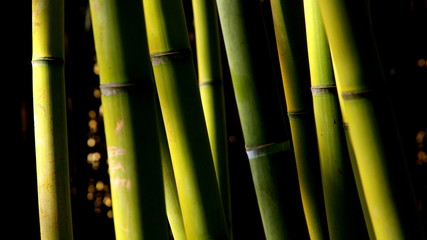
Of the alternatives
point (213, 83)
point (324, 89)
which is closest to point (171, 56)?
point (324, 89)

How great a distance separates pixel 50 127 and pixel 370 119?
0.39 metres

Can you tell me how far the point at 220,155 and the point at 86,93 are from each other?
81 centimetres

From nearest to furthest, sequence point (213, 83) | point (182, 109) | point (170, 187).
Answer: point (182, 109), point (170, 187), point (213, 83)

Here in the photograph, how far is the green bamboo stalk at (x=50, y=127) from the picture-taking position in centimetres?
61

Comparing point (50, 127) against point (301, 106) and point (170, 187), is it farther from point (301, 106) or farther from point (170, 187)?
point (301, 106)

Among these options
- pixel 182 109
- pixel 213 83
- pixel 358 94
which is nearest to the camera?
pixel 358 94

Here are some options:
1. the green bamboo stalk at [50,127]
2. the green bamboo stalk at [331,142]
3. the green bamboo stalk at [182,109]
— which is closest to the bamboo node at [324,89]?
the green bamboo stalk at [331,142]

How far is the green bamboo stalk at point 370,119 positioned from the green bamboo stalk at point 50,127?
1.22 feet

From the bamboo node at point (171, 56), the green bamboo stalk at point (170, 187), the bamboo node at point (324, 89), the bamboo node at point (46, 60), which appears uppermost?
the bamboo node at point (46, 60)

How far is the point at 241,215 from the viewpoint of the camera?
1.47 meters

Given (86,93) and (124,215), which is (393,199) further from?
(86,93)

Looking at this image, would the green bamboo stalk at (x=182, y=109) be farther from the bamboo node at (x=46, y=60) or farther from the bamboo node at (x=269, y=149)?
the bamboo node at (x=46, y=60)

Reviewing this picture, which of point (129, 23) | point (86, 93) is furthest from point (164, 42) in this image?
point (86, 93)

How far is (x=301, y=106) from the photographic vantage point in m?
0.62
